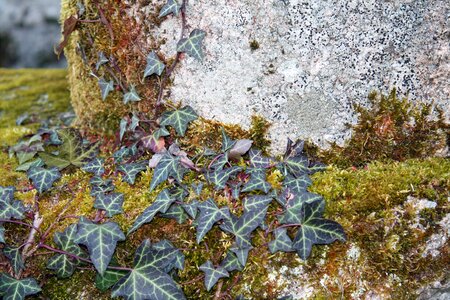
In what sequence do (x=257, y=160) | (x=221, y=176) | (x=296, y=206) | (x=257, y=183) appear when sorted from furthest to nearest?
(x=257, y=160) → (x=221, y=176) → (x=257, y=183) → (x=296, y=206)

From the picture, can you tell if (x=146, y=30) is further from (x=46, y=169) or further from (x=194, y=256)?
(x=194, y=256)

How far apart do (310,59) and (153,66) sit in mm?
940

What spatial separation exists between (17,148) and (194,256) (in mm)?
1912

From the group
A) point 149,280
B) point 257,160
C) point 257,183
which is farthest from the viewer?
point 257,160

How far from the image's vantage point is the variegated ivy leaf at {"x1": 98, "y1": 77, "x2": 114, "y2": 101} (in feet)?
9.64

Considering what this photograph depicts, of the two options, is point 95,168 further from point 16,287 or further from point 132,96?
point 16,287

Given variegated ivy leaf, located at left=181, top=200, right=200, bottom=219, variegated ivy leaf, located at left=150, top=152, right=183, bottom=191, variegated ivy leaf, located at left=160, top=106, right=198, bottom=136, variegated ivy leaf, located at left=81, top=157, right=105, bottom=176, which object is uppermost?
variegated ivy leaf, located at left=160, top=106, right=198, bottom=136

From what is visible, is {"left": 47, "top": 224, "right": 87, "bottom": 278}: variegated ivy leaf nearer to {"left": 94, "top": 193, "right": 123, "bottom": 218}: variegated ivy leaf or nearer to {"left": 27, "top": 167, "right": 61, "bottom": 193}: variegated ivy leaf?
{"left": 94, "top": 193, "right": 123, "bottom": 218}: variegated ivy leaf

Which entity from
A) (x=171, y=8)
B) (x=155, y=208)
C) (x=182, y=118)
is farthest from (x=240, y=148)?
(x=171, y=8)

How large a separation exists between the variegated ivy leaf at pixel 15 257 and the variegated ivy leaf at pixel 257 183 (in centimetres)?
120

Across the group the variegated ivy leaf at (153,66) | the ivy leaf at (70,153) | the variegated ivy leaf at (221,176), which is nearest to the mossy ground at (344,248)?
the variegated ivy leaf at (221,176)

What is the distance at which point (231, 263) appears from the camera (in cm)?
221

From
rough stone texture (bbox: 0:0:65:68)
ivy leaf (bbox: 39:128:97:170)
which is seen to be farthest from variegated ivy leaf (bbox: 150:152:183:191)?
rough stone texture (bbox: 0:0:65:68)

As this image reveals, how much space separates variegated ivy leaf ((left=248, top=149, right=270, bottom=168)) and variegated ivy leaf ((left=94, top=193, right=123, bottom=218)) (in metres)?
0.77
